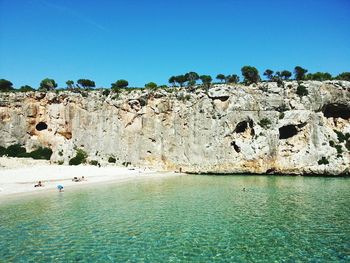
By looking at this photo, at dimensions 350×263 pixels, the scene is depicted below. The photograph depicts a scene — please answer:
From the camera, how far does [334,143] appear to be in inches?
1845

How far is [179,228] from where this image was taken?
16.0 metres

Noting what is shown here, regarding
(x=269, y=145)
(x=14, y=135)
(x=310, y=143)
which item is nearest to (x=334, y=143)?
(x=310, y=143)

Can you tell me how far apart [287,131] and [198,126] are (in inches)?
531

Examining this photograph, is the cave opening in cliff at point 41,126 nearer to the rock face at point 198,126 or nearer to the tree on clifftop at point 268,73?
the rock face at point 198,126

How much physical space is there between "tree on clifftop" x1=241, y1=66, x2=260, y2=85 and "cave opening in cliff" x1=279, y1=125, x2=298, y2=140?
31.3 feet

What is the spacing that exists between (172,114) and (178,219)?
36110 mm

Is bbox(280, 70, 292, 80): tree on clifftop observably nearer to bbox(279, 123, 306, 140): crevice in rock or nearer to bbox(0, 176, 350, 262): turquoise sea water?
bbox(279, 123, 306, 140): crevice in rock

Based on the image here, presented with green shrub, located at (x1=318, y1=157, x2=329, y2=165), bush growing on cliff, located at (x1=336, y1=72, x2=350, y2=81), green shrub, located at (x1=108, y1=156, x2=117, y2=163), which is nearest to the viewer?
green shrub, located at (x1=318, y1=157, x2=329, y2=165)

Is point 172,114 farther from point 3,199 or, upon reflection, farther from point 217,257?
point 217,257

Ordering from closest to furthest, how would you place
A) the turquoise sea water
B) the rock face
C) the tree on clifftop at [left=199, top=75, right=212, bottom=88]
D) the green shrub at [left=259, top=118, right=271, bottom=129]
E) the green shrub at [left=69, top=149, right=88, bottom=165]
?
1. the turquoise sea water
2. the rock face
3. the green shrub at [left=259, top=118, right=271, bottom=129]
4. the green shrub at [left=69, top=149, right=88, bottom=165]
5. the tree on clifftop at [left=199, top=75, right=212, bottom=88]

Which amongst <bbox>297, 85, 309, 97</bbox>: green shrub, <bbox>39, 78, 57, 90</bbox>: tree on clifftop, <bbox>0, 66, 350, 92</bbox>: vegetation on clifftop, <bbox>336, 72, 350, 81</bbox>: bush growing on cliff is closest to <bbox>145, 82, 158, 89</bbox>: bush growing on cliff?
<bbox>0, 66, 350, 92</bbox>: vegetation on clifftop

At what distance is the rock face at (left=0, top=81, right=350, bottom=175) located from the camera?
46.5m

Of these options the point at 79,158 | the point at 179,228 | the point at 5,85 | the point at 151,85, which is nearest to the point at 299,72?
the point at 151,85

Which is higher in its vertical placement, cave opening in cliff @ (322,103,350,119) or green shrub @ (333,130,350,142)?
cave opening in cliff @ (322,103,350,119)
